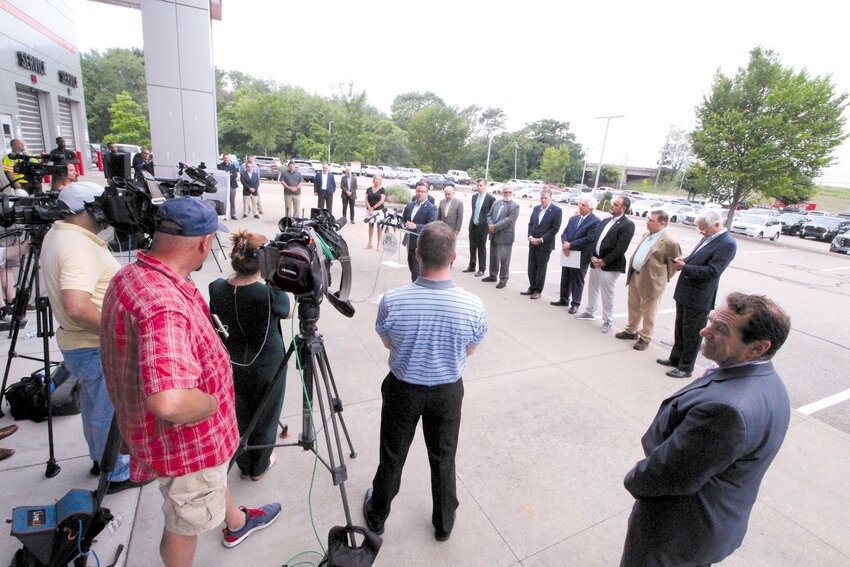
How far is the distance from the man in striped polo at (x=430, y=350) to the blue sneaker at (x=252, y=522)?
77cm

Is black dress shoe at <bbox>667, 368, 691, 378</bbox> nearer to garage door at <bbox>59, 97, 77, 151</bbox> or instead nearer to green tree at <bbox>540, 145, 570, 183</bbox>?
garage door at <bbox>59, 97, 77, 151</bbox>

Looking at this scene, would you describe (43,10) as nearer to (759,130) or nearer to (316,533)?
(316,533)

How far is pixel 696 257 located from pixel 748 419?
12.0 feet

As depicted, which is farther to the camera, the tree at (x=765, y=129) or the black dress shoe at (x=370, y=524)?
the tree at (x=765, y=129)

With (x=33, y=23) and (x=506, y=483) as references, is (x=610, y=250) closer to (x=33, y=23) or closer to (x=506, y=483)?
(x=506, y=483)

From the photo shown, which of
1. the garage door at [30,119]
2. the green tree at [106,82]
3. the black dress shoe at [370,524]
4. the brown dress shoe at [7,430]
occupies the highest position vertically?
the green tree at [106,82]

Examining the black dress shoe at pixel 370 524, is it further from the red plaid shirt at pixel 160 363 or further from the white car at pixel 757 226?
the white car at pixel 757 226

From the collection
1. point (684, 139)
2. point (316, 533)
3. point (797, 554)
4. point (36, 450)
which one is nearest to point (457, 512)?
point (316, 533)

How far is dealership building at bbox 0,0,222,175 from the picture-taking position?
7.98 m

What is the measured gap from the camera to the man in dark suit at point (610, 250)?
5781mm

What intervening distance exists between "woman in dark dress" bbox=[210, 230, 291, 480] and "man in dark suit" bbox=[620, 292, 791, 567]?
6.24 ft

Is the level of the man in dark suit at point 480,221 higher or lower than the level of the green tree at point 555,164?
lower

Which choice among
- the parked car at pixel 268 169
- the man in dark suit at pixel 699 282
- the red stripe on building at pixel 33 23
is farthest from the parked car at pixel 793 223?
the red stripe on building at pixel 33 23

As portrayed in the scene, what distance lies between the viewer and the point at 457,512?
2.70m
